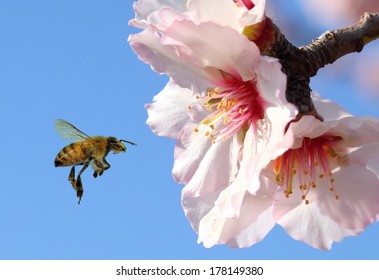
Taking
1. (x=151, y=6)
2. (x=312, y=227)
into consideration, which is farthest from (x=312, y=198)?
(x=151, y=6)

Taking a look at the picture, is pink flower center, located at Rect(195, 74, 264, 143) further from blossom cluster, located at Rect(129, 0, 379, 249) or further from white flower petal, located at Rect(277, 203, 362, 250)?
white flower petal, located at Rect(277, 203, 362, 250)

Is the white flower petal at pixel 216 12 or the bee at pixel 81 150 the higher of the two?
the bee at pixel 81 150

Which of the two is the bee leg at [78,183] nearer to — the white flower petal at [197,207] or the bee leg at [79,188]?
the bee leg at [79,188]

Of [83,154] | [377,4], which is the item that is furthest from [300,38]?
[83,154]

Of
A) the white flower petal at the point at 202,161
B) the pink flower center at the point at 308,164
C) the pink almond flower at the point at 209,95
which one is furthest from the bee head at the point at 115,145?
the pink flower center at the point at 308,164

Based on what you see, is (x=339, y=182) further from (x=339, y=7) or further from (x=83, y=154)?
(x=339, y=7)

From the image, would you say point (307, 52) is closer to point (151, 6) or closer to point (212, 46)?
point (212, 46)
